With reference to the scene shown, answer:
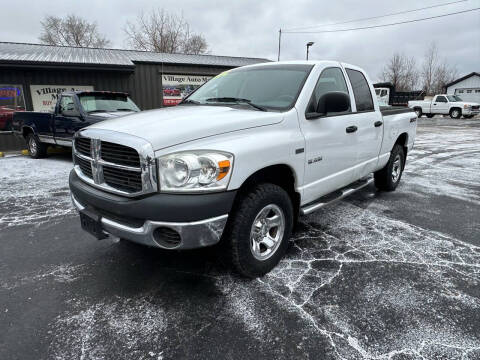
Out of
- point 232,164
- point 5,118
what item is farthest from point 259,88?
point 5,118

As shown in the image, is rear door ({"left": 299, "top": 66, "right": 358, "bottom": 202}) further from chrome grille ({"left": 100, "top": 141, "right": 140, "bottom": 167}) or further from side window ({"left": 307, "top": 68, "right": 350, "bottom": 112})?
chrome grille ({"left": 100, "top": 141, "right": 140, "bottom": 167})

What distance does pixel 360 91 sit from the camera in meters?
4.12

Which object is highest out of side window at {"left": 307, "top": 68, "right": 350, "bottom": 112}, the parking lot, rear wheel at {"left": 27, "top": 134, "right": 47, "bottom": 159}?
side window at {"left": 307, "top": 68, "right": 350, "bottom": 112}

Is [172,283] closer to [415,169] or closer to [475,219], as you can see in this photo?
[475,219]

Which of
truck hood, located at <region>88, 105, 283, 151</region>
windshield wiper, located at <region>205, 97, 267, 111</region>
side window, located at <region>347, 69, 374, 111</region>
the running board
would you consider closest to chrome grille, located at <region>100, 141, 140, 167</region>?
truck hood, located at <region>88, 105, 283, 151</region>

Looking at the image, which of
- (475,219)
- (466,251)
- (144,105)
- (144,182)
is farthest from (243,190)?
(144,105)

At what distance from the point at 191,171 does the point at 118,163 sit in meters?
0.64

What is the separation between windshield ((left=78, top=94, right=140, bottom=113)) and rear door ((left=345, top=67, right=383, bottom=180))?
5.76m

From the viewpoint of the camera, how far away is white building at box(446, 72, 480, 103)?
4359 centimetres

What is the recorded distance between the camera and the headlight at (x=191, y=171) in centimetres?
217

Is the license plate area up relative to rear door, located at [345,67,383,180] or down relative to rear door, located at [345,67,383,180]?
down

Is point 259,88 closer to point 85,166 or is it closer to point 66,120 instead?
point 85,166

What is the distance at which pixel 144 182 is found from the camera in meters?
2.21

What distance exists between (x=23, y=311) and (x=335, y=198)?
3.04m
